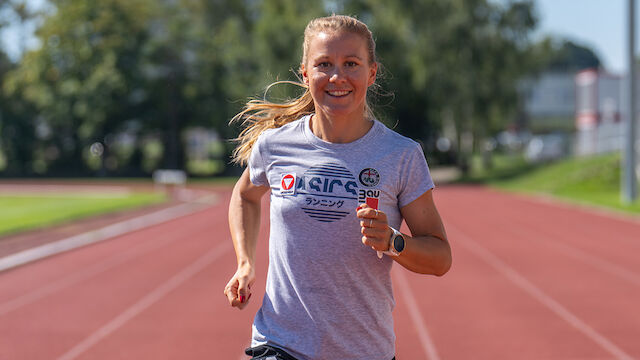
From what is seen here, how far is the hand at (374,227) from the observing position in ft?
6.22

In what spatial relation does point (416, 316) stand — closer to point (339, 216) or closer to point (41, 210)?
point (339, 216)

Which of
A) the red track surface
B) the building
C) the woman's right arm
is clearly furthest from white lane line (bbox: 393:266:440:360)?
the building

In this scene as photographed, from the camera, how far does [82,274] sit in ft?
31.7

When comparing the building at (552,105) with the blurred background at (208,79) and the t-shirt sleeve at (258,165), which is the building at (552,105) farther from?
the t-shirt sleeve at (258,165)

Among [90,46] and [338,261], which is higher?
[90,46]

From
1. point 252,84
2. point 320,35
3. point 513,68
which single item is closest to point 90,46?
point 252,84

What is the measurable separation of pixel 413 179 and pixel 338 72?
378 mm

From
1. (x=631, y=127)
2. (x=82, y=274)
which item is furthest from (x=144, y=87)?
(x=82, y=274)

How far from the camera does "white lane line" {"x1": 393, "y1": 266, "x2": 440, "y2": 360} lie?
19.9ft

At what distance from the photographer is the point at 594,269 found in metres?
9.82

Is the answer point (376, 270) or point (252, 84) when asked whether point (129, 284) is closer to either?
point (376, 270)

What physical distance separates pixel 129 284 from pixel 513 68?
27496mm

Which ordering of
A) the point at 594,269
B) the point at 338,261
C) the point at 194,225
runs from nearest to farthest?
the point at 338,261 → the point at 594,269 → the point at 194,225

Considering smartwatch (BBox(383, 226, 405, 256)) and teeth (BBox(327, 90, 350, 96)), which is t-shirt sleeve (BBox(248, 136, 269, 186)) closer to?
teeth (BBox(327, 90, 350, 96))
